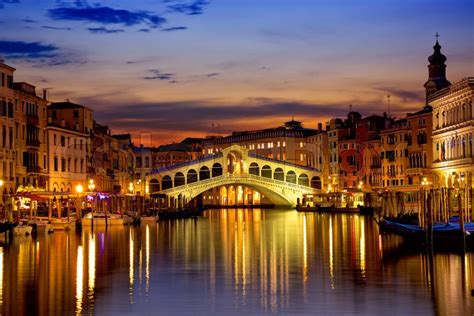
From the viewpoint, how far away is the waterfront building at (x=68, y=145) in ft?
176

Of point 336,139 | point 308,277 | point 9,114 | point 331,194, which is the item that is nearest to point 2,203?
point 9,114

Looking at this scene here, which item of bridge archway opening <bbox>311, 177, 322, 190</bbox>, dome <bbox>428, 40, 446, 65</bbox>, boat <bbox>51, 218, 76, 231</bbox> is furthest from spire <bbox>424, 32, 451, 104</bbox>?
boat <bbox>51, 218, 76, 231</bbox>

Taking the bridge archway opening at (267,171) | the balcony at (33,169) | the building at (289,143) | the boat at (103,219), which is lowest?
the boat at (103,219)

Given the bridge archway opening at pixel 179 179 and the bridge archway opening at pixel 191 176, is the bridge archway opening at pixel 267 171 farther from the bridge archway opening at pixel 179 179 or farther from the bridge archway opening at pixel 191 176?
the bridge archway opening at pixel 179 179

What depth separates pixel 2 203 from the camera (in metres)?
41.4

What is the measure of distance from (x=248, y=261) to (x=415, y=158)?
41.9 meters

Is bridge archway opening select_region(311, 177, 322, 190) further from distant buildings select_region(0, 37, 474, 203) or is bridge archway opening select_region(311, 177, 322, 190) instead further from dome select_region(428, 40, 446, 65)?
dome select_region(428, 40, 446, 65)

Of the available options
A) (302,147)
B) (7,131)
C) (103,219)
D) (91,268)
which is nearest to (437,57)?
(103,219)

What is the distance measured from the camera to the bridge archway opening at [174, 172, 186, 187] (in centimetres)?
8569

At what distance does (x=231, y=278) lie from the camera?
73.7 feet

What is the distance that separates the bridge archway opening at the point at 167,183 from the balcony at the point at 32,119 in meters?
35.7

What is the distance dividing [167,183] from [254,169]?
7728 millimetres

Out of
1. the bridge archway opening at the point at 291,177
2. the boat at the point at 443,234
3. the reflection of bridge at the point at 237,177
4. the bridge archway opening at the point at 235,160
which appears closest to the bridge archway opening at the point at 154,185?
the reflection of bridge at the point at 237,177

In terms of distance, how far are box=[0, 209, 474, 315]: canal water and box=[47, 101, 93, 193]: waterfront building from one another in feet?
60.3
